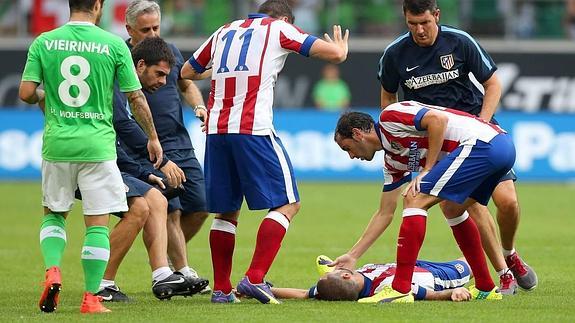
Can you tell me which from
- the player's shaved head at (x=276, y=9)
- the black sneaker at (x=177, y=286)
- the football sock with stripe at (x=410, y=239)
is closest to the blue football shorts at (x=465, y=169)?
the football sock with stripe at (x=410, y=239)

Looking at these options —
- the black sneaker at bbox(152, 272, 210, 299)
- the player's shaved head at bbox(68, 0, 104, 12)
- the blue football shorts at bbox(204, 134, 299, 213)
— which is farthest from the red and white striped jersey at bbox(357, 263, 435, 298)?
the player's shaved head at bbox(68, 0, 104, 12)

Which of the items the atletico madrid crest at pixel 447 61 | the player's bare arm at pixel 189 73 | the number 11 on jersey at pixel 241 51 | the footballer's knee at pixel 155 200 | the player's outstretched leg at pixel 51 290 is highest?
the number 11 on jersey at pixel 241 51

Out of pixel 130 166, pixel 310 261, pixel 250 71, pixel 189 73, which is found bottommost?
pixel 310 261

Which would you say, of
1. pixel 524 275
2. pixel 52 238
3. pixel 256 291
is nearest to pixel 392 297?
pixel 256 291

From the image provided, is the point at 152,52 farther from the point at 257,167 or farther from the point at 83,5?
the point at 257,167

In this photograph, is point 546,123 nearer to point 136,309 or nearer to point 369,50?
point 369,50

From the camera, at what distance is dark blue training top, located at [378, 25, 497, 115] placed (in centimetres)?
894

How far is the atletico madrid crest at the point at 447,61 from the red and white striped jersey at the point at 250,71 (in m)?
1.27

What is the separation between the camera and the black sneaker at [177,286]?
27.6 ft

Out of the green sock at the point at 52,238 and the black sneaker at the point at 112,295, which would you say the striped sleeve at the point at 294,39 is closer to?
the green sock at the point at 52,238

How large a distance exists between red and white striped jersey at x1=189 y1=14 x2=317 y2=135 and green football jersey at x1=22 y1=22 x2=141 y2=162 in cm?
82

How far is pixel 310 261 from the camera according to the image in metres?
11.4

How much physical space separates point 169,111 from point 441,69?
2244mm

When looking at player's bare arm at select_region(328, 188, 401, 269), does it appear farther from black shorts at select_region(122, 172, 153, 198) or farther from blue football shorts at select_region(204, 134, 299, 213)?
black shorts at select_region(122, 172, 153, 198)
